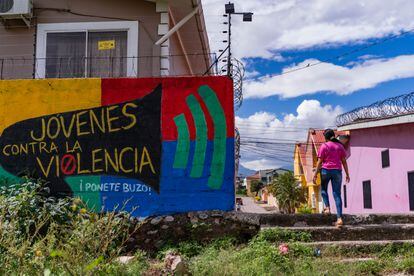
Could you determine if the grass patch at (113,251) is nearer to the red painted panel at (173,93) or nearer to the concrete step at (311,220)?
the concrete step at (311,220)

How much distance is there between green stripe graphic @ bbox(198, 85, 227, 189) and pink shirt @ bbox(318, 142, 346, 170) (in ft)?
5.30

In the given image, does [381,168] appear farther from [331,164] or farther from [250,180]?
[250,180]

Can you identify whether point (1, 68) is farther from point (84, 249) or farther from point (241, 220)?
point (84, 249)

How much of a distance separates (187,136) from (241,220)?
5.38ft

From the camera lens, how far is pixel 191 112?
8.13 metres

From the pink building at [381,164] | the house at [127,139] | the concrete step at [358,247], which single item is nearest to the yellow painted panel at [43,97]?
the house at [127,139]

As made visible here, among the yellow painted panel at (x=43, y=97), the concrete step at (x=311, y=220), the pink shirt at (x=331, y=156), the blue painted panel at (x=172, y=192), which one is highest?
the yellow painted panel at (x=43, y=97)

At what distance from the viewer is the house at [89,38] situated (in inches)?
384

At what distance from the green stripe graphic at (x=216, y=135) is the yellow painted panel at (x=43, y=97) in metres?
1.89

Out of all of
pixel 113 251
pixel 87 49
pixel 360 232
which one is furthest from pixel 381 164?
pixel 113 251

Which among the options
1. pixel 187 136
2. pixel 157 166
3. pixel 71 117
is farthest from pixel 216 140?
pixel 71 117

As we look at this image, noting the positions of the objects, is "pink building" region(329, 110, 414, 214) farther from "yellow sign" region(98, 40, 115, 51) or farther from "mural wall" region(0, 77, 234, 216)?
"yellow sign" region(98, 40, 115, 51)

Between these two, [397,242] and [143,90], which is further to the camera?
[143,90]

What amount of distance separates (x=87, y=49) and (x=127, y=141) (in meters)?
2.71
